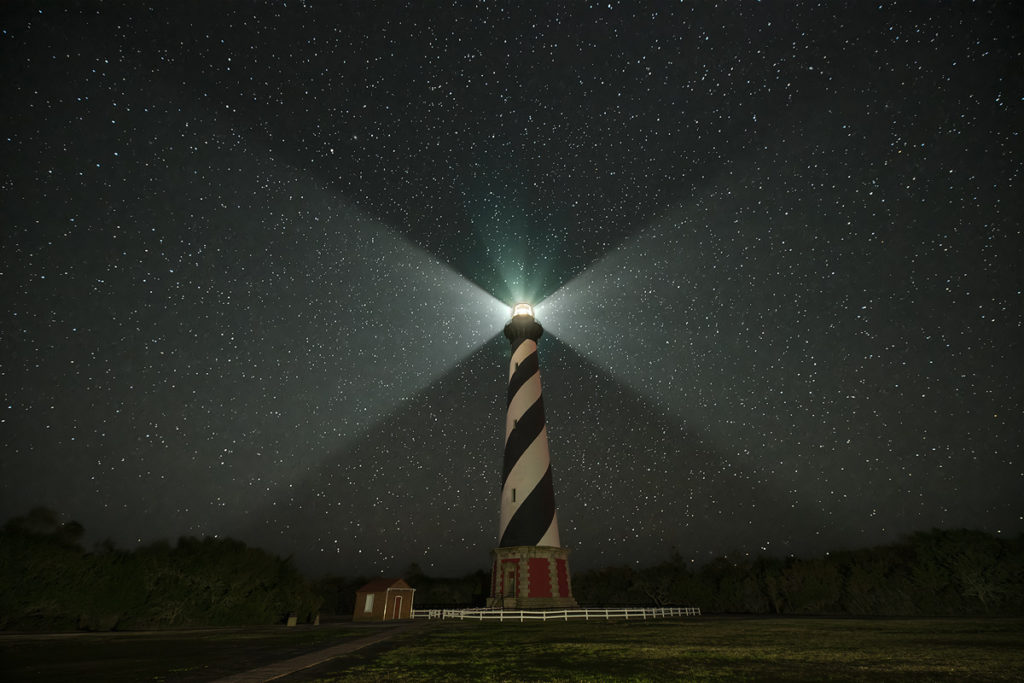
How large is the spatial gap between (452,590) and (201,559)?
3659 centimetres

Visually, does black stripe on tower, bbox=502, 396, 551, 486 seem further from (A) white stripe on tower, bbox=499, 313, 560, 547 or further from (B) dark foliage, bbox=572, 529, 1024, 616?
(B) dark foliage, bbox=572, 529, 1024, 616

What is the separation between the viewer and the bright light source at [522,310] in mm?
38188

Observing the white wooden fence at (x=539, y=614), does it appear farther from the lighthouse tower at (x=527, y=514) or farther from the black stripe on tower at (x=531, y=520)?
the black stripe on tower at (x=531, y=520)

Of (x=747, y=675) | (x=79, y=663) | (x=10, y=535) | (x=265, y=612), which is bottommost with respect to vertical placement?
(x=747, y=675)

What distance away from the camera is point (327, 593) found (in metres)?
56.9

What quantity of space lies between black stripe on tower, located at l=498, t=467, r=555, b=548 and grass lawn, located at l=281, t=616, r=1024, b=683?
14653 millimetres

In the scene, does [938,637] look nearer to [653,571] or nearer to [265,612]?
[265,612]

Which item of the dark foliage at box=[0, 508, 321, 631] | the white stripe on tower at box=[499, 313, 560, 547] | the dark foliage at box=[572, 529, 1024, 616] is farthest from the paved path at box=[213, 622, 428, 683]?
the dark foliage at box=[572, 529, 1024, 616]

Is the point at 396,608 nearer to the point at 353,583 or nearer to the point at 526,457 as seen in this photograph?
the point at 526,457

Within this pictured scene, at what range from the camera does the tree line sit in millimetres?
21047

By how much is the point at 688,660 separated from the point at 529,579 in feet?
65.2

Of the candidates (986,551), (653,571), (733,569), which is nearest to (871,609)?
(986,551)

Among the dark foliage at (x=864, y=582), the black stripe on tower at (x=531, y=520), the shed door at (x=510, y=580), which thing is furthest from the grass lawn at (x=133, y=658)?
the dark foliage at (x=864, y=582)

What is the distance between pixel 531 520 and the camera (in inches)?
1191
